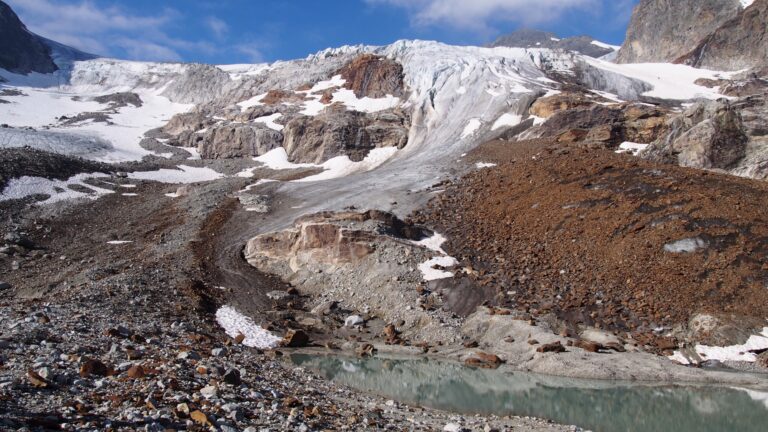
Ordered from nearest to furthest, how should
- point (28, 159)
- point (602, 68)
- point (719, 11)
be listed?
point (28, 159) < point (602, 68) < point (719, 11)

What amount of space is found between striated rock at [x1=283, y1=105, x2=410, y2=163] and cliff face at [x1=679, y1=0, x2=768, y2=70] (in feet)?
254

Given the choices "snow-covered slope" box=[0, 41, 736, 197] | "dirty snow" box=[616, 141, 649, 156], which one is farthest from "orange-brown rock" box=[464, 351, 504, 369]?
"dirty snow" box=[616, 141, 649, 156]

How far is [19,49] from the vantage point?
139500mm

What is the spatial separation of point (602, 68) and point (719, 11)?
60.6 metres

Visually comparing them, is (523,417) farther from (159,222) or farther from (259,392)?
(159,222)

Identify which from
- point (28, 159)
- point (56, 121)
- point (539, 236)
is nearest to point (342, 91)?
point (28, 159)

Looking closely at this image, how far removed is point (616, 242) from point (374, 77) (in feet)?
200

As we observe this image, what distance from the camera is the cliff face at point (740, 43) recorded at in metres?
106

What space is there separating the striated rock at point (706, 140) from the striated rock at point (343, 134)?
30481 mm

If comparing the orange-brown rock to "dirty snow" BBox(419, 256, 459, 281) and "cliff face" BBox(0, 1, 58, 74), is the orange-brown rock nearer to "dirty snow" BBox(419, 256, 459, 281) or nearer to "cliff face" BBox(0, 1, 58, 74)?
"dirty snow" BBox(419, 256, 459, 281)

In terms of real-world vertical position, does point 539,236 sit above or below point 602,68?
below

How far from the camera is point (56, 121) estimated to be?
9594 centimetres

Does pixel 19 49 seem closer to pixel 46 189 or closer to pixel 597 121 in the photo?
pixel 46 189

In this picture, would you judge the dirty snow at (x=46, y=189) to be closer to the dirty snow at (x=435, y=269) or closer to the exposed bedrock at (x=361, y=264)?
the exposed bedrock at (x=361, y=264)
